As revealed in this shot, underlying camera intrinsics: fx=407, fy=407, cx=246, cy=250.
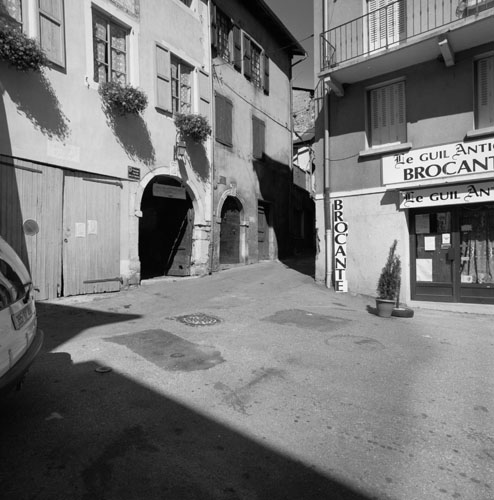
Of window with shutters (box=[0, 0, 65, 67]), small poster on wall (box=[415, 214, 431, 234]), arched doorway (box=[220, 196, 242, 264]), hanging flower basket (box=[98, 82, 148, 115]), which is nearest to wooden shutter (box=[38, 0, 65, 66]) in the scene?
window with shutters (box=[0, 0, 65, 67])

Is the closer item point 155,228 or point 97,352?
point 97,352

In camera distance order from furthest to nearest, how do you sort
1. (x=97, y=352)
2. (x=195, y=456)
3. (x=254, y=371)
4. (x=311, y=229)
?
(x=311, y=229)
(x=97, y=352)
(x=254, y=371)
(x=195, y=456)

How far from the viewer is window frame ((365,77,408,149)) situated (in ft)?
31.7

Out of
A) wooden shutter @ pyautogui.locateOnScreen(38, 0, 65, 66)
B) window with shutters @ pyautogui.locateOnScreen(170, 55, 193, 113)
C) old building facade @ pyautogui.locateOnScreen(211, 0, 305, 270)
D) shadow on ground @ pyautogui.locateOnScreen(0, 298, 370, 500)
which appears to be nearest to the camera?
shadow on ground @ pyautogui.locateOnScreen(0, 298, 370, 500)

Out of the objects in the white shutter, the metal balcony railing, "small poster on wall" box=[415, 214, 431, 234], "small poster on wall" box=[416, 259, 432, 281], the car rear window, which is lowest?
"small poster on wall" box=[416, 259, 432, 281]

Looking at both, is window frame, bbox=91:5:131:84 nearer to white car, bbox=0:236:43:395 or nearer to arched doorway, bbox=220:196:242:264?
arched doorway, bbox=220:196:242:264

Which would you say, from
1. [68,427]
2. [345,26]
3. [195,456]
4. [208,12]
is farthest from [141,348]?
[208,12]

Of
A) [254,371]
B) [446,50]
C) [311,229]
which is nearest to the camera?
[254,371]

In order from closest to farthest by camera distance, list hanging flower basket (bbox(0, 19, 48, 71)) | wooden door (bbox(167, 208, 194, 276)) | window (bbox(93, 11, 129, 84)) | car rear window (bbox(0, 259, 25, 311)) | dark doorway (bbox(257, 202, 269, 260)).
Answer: car rear window (bbox(0, 259, 25, 311))
hanging flower basket (bbox(0, 19, 48, 71))
window (bbox(93, 11, 129, 84))
wooden door (bbox(167, 208, 194, 276))
dark doorway (bbox(257, 202, 269, 260))

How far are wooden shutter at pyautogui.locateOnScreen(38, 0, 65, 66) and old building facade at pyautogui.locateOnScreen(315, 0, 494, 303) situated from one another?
5904 millimetres

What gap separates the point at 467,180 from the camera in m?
8.57

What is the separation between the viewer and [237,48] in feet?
46.7

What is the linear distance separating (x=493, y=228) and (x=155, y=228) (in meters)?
9.20

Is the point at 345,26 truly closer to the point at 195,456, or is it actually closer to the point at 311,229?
the point at 195,456
